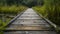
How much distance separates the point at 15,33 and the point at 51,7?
4.68 meters

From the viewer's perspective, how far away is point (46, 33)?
7.09 m

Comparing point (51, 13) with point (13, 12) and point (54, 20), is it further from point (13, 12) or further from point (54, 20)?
point (13, 12)

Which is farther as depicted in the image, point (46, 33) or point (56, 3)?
point (56, 3)

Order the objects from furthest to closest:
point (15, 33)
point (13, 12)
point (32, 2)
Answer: point (32, 2)
point (13, 12)
point (15, 33)

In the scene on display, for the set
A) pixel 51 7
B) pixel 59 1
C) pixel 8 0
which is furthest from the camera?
pixel 8 0

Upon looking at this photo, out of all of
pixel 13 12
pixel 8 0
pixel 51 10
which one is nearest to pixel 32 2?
pixel 8 0

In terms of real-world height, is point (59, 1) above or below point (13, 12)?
above

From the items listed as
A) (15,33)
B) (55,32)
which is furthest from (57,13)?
(15,33)

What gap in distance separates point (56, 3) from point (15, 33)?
4.15 metres

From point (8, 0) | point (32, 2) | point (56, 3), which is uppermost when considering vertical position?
point (56, 3)

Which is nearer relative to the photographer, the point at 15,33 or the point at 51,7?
the point at 15,33

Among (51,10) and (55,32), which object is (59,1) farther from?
(55,32)

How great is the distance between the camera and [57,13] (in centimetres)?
1038

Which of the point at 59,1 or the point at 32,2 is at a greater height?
the point at 59,1
